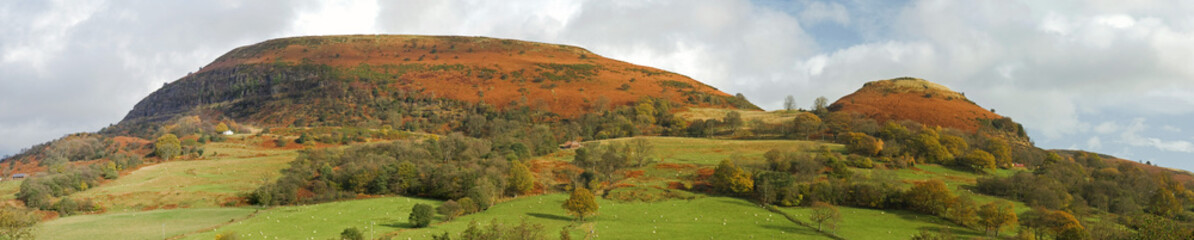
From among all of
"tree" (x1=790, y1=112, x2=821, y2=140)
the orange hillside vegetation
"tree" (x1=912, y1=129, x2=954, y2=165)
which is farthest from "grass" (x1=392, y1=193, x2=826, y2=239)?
the orange hillside vegetation

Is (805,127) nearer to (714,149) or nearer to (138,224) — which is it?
(714,149)

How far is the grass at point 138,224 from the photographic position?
1938 inches

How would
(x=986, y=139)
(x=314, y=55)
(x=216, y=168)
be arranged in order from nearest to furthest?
(x=216, y=168)
(x=986, y=139)
(x=314, y=55)

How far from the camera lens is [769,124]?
11512 centimetres

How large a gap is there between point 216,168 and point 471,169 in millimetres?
42398

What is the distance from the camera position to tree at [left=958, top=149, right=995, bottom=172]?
253 feet

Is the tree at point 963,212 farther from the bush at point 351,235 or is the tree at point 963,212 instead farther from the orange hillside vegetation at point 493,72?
the orange hillside vegetation at point 493,72

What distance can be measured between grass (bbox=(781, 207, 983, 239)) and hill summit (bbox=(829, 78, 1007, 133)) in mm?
66960

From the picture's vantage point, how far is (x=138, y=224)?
53500mm

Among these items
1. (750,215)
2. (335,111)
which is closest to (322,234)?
(750,215)

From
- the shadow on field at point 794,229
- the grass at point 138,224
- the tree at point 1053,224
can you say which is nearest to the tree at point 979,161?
the tree at point 1053,224

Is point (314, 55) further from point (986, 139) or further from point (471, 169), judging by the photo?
point (986, 139)

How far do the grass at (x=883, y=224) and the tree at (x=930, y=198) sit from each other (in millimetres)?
1123

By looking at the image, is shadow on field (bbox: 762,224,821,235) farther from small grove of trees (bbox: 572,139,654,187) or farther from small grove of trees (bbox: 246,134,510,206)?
small grove of trees (bbox: 246,134,510,206)
